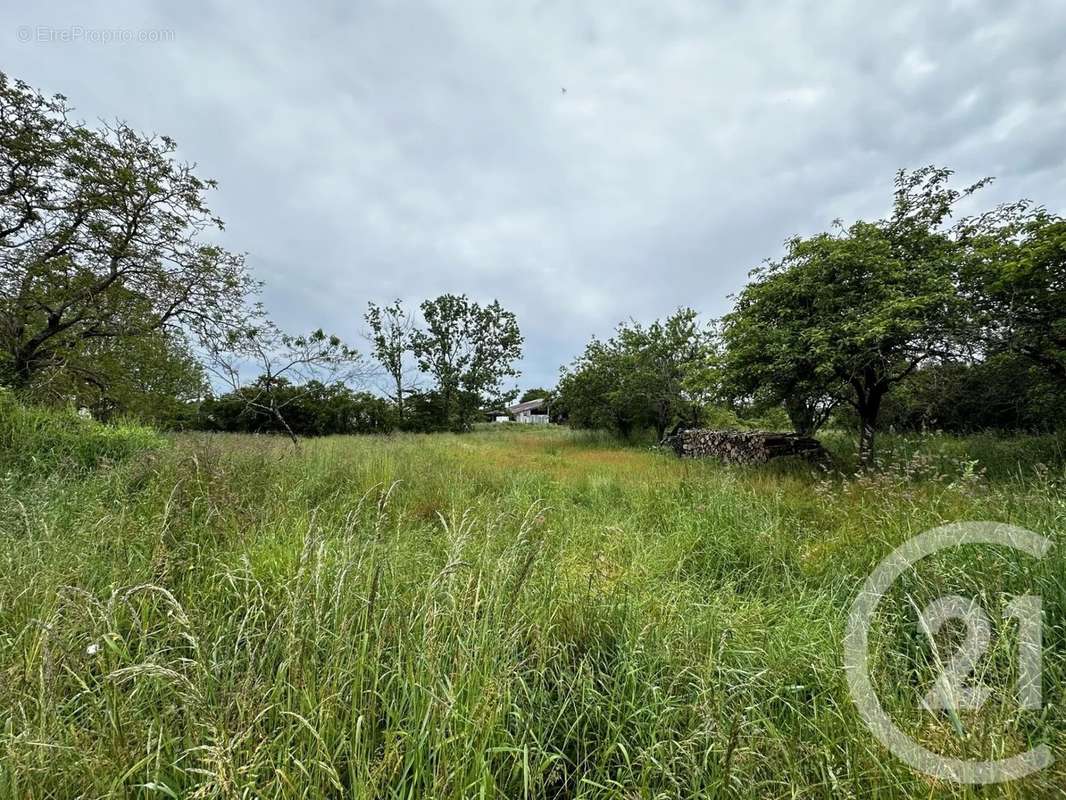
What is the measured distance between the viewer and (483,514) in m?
4.14

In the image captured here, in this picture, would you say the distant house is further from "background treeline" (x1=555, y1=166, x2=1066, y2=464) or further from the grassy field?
the grassy field

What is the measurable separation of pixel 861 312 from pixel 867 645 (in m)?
6.79

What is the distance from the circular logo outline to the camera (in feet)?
4.19

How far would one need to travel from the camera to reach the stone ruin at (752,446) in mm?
9070

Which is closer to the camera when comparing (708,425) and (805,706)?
(805,706)

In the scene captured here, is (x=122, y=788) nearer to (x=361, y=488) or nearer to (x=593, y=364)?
(x=361, y=488)

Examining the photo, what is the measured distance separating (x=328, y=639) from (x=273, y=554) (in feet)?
3.92

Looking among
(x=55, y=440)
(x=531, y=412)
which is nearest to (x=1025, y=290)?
(x=55, y=440)

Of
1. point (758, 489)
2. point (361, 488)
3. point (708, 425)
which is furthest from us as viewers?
point (708, 425)

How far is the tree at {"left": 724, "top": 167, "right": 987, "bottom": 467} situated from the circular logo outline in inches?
171

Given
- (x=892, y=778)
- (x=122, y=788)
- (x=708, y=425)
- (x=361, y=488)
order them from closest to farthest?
(x=122, y=788), (x=892, y=778), (x=361, y=488), (x=708, y=425)

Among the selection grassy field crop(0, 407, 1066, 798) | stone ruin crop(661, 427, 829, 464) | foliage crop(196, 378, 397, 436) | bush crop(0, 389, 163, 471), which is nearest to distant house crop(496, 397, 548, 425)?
foliage crop(196, 378, 397, 436)

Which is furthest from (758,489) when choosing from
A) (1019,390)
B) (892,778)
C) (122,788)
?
(1019,390)

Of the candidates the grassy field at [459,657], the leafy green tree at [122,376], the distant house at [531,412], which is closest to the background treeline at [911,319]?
the grassy field at [459,657]
